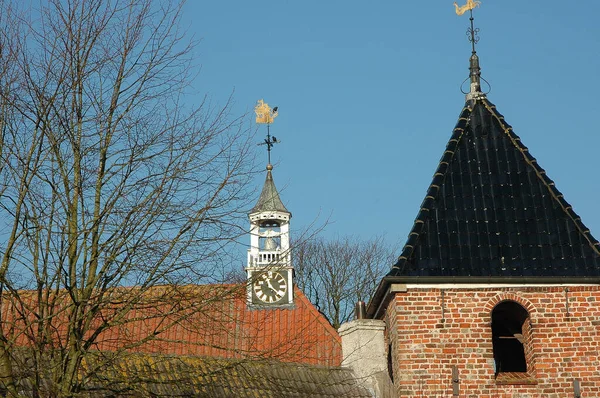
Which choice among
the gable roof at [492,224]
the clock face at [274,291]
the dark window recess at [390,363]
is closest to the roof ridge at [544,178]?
the gable roof at [492,224]

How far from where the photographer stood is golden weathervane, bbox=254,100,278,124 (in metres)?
27.5

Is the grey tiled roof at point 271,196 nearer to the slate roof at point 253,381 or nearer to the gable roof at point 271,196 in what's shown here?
the gable roof at point 271,196

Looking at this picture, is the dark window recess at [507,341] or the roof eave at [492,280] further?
the dark window recess at [507,341]

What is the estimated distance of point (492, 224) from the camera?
1540 cm

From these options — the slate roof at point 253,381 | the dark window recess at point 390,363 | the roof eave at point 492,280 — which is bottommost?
the slate roof at point 253,381

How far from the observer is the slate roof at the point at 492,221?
1480 cm

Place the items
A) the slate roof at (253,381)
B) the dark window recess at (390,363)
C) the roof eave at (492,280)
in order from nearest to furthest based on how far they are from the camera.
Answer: the slate roof at (253,381), the roof eave at (492,280), the dark window recess at (390,363)

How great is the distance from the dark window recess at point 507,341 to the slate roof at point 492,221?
2.68 ft

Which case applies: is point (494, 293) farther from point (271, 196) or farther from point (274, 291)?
point (271, 196)

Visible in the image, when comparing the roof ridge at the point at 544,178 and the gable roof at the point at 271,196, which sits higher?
the gable roof at the point at 271,196

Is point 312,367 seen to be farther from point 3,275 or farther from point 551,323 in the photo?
point 3,275

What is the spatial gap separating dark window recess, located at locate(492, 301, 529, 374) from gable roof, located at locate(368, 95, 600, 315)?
2.60 ft

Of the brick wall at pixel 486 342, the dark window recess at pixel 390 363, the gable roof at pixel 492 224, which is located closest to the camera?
the brick wall at pixel 486 342

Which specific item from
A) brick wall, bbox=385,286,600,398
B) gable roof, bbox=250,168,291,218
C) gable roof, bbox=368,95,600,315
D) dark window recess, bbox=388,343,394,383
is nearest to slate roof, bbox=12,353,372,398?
dark window recess, bbox=388,343,394,383
